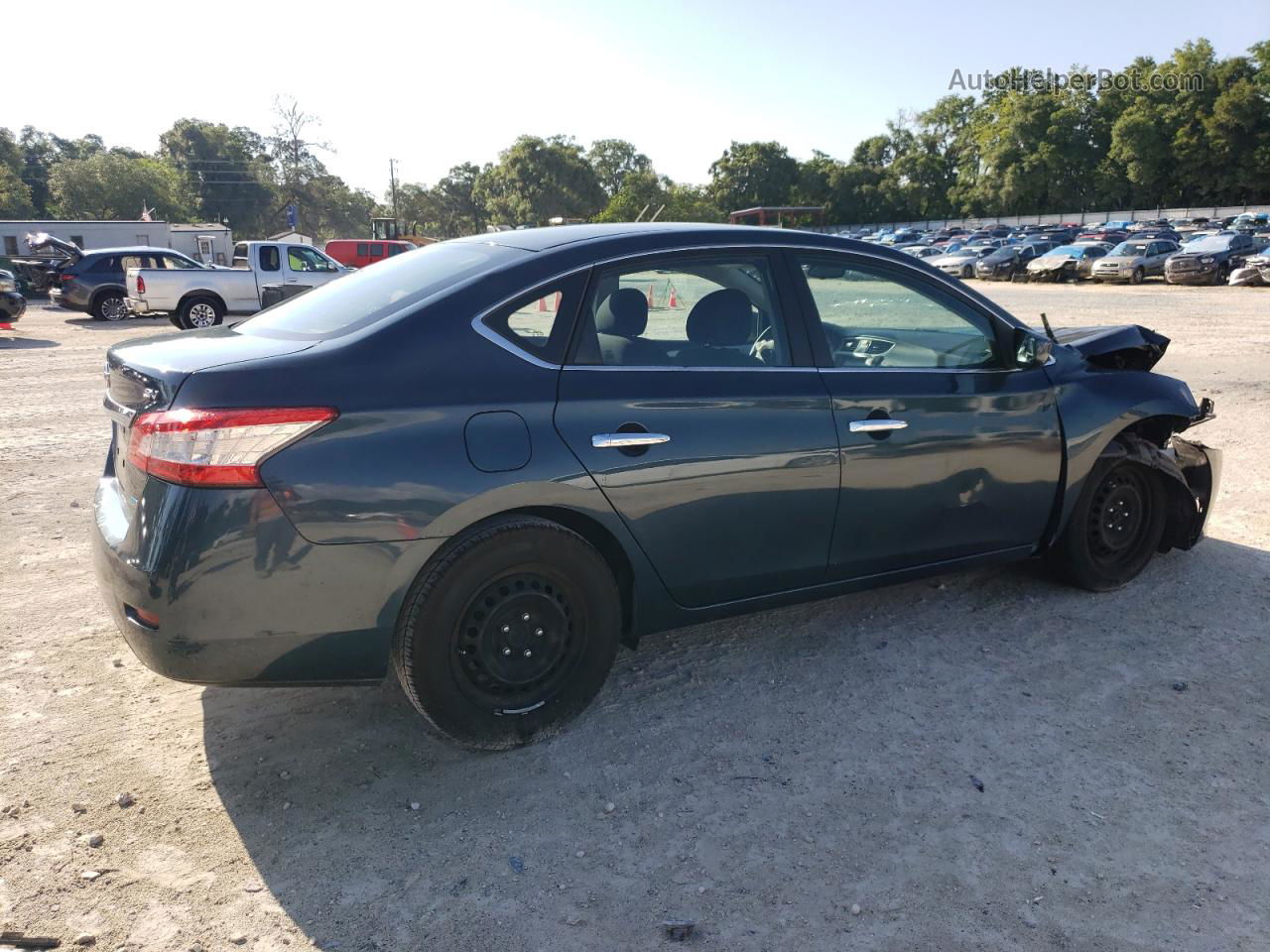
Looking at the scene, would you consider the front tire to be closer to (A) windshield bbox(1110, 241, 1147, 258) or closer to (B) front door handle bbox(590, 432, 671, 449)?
(B) front door handle bbox(590, 432, 671, 449)

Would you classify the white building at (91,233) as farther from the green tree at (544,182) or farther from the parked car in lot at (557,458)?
the green tree at (544,182)

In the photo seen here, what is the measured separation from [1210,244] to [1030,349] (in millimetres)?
33090

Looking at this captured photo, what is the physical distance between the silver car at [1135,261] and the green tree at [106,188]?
69896mm

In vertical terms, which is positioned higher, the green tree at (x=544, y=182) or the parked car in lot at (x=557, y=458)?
the green tree at (x=544, y=182)

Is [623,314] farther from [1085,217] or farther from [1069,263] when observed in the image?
[1085,217]

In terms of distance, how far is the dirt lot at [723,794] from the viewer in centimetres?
246

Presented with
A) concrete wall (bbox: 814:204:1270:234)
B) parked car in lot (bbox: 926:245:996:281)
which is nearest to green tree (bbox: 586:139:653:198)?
concrete wall (bbox: 814:204:1270:234)

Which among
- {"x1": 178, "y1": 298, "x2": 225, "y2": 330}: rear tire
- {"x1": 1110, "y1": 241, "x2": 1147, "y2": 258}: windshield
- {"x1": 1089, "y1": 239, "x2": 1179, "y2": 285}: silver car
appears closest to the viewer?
{"x1": 178, "y1": 298, "x2": 225, "y2": 330}: rear tire

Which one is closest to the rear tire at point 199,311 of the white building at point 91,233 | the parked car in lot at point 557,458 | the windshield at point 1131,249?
the parked car in lot at point 557,458

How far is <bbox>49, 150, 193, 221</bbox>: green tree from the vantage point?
74.6m

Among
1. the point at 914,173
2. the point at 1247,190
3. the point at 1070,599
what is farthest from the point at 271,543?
the point at 914,173

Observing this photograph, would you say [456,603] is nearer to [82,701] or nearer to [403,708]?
[403,708]

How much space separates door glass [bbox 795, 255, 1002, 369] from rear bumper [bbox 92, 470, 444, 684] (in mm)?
1874

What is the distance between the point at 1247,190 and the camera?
77500 mm
